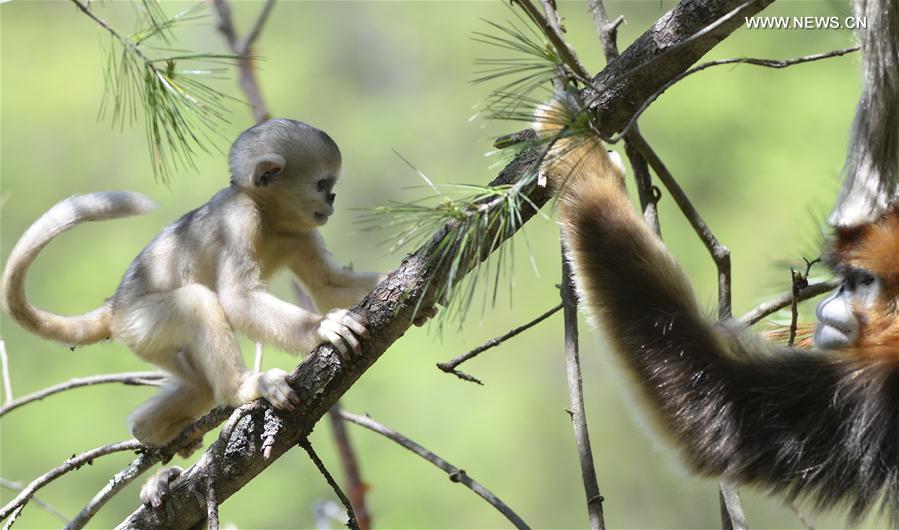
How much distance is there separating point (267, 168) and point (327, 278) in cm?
32

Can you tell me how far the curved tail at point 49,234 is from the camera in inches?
86.8

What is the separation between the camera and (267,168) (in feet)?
8.06

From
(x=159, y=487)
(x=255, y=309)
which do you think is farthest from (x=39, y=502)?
(x=255, y=309)

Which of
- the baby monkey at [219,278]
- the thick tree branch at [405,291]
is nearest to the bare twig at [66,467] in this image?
the baby monkey at [219,278]

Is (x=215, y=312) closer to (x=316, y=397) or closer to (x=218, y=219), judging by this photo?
(x=218, y=219)

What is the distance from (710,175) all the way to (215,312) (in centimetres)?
525

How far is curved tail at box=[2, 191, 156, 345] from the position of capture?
2205 mm

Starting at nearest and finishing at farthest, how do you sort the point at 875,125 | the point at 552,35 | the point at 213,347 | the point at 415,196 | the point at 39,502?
the point at 875,125
the point at 552,35
the point at 213,347
the point at 39,502
the point at 415,196

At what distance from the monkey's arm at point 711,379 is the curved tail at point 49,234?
103 centimetres

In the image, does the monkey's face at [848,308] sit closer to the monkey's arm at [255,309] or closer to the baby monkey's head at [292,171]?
the monkey's arm at [255,309]

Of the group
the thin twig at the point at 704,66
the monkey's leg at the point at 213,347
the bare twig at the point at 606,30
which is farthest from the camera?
the bare twig at the point at 606,30

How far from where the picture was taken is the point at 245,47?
3.53 meters

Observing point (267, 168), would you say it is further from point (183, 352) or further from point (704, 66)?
point (704, 66)

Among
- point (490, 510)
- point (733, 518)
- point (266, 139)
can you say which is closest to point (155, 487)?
point (266, 139)
